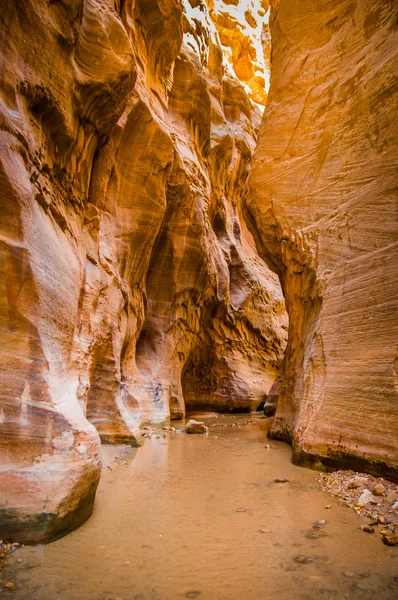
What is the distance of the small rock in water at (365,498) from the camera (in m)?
4.04

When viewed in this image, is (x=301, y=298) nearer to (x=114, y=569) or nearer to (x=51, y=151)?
(x=51, y=151)

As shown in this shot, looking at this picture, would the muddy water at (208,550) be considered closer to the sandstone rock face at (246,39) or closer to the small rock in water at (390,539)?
the small rock in water at (390,539)

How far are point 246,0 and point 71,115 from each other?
29.5 meters

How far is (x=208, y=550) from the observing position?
317 centimetres

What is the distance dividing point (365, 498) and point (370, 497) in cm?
6

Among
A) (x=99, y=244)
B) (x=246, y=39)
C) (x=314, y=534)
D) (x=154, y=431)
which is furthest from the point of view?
(x=246, y=39)

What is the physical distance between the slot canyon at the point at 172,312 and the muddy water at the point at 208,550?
0.02 metres

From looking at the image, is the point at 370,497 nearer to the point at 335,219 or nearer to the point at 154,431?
the point at 335,219

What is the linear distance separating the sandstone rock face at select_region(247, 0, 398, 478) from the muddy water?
1.26m

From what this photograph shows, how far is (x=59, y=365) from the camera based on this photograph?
14.2 feet

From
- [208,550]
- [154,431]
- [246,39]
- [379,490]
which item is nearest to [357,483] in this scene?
[379,490]

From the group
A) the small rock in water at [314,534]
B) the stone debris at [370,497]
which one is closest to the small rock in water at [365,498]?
the stone debris at [370,497]

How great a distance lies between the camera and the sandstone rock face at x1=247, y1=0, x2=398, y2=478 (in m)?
5.33

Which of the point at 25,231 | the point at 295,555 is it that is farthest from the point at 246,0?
the point at 295,555
